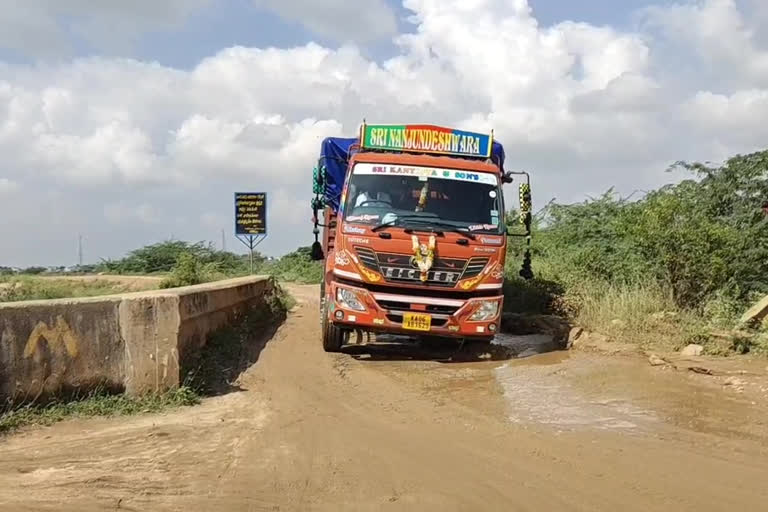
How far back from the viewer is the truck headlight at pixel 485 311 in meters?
8.51

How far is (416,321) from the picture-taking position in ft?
27.6

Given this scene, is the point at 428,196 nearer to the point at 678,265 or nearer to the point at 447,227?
the point at 447,227

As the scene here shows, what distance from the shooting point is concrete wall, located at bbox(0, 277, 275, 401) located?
5.64 metres

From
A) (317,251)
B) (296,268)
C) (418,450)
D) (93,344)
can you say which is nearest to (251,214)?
(317,251)

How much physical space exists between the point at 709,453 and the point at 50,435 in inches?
187

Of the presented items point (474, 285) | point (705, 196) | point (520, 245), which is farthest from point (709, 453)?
point (520, 245)

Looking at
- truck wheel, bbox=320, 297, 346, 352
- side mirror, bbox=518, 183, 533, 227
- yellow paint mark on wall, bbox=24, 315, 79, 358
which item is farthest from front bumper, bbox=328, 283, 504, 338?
yellow paint mark on wall, bbox=24, 315, 79, 358

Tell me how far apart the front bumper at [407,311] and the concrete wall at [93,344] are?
223cm

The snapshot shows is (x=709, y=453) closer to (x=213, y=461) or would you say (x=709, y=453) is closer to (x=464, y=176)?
(x=213, y=461)

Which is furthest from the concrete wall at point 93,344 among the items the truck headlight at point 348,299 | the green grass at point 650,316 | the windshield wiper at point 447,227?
the green grass at point 650,316

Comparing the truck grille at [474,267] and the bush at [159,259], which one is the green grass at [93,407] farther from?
the bush at [159,259]

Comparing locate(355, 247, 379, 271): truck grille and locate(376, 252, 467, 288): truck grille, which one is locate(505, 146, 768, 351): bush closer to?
locate(376, 252, 467, 288): truck grille

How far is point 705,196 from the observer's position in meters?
12.4

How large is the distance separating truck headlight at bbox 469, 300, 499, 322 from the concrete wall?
3468mm
